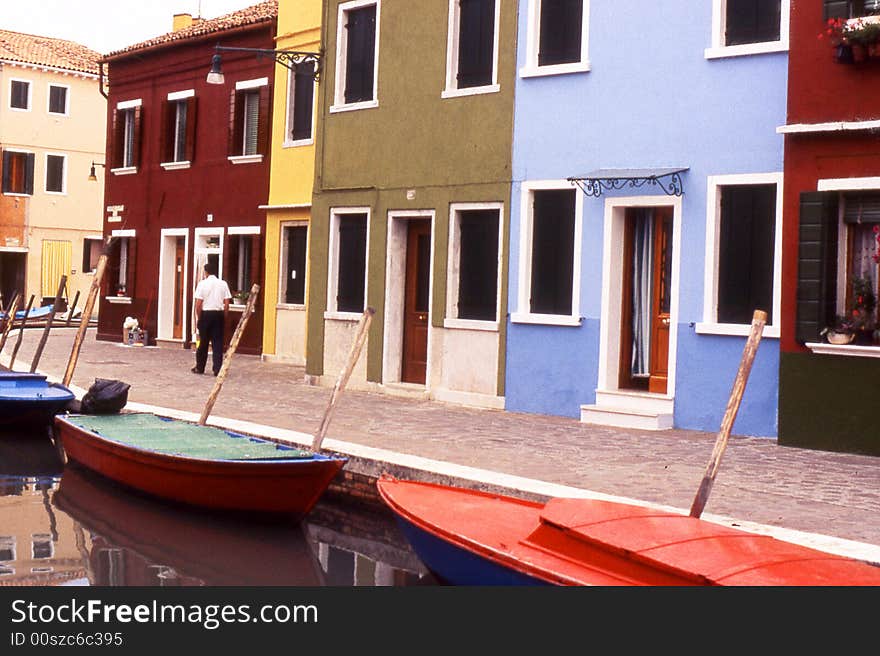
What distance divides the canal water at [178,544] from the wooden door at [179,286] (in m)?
15.7

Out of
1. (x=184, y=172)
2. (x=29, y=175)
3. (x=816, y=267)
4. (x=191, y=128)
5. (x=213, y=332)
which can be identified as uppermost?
(x=29, y=175)

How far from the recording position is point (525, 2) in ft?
58.5

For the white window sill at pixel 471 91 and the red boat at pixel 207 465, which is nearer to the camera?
the red boat at pixel 207 465

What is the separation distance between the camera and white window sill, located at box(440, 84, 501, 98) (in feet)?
59.9

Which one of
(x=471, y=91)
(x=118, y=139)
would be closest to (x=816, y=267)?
(x=471, y=91)

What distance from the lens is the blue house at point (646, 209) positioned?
15.2 m

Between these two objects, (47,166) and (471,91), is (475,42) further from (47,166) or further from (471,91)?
(47,166)

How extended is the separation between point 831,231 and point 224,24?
55.0 feet

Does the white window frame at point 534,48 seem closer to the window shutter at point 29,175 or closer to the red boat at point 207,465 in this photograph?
the red boat at point 207,465

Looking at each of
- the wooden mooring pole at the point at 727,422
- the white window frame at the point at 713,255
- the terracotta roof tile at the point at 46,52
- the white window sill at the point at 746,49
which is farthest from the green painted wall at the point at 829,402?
the terracotta roof tile at the point at 46,52

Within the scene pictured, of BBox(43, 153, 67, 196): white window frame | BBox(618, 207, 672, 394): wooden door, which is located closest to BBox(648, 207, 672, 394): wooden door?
BBox(618, 207, 672, 394): wooden door

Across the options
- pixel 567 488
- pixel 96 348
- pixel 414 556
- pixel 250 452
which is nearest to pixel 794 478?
pixel 567 488

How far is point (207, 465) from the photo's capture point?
11.8 meters

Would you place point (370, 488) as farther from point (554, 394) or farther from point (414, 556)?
point (554, 394)
